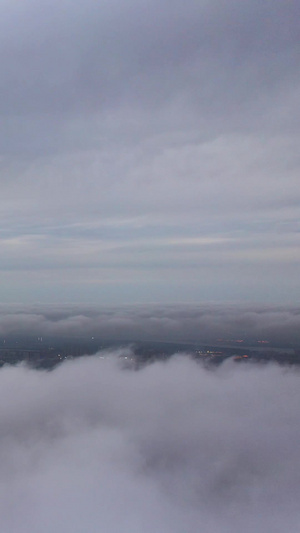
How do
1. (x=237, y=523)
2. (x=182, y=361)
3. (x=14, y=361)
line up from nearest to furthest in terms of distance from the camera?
(x=237, y=523), (x=182, y=361), (x=14, y=361)

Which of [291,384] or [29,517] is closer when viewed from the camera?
[29,517]

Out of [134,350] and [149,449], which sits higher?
[134,350]

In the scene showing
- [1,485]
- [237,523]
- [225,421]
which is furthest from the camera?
[225,421]

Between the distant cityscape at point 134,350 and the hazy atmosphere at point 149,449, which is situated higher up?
the distant cityscape at point 134,350

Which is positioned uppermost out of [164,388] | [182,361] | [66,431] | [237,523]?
[182,361]

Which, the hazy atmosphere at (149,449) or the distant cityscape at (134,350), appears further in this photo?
the distant cityscape at (134,350)

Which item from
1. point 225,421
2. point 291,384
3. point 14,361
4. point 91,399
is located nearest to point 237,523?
point 225,421

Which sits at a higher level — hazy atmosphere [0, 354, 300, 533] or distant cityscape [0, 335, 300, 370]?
distant cityscape [0, 335, 300, 370]

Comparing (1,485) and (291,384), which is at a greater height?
(291,384)

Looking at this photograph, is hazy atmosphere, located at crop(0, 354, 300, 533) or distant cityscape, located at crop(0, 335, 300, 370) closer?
hazy atmosphere, located at crop(0, 354, 300, 533)

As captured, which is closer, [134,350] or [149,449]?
[149,449]

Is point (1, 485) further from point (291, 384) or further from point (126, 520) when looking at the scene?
point (291, 384)
